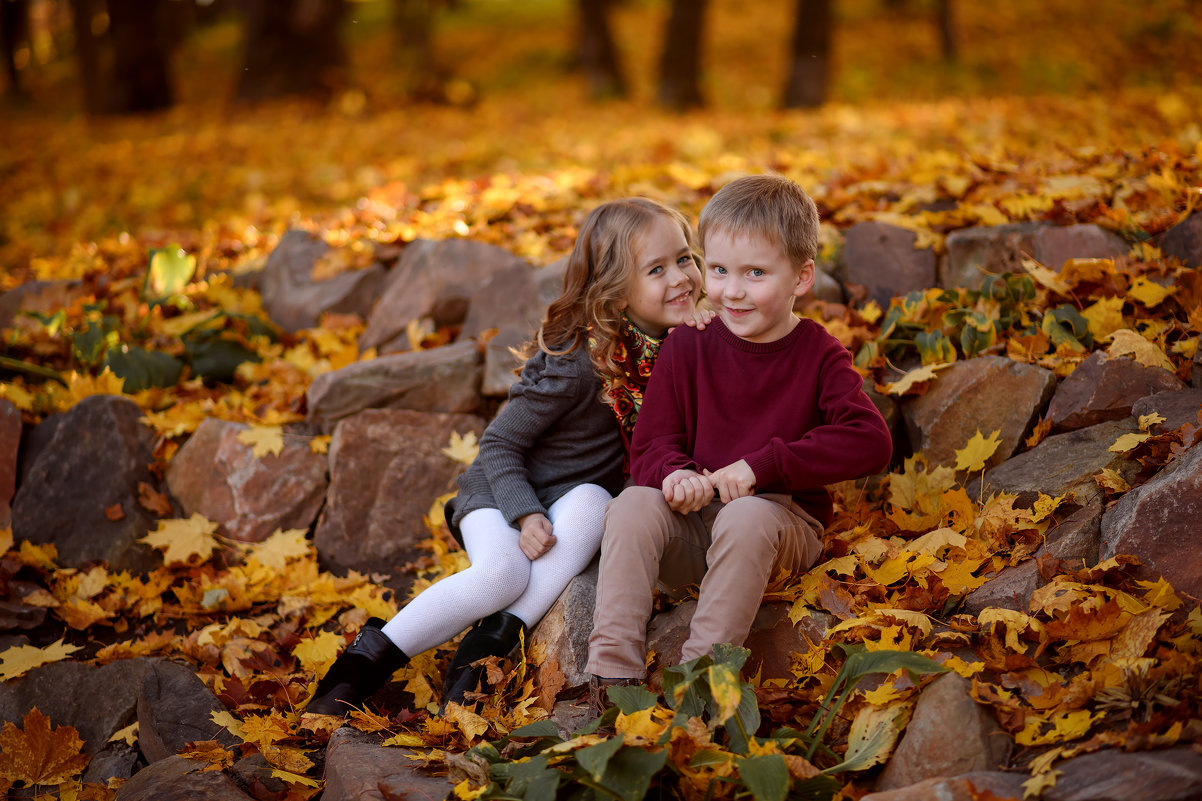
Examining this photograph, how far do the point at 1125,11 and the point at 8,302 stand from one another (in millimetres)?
18807

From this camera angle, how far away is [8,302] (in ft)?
16.3

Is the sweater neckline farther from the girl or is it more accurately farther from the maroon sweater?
the girl

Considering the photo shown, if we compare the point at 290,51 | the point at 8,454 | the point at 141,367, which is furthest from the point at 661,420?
the point at 290,51

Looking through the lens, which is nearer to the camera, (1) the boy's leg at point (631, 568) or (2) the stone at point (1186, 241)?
(1) the boy's leg at point (631, 568)

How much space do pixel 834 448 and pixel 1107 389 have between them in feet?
3.66

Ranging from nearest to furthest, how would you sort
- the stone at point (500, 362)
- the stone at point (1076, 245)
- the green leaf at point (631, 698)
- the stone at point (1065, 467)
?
the green leaf at point (631, 698)
the stone at point (1065, 467)
the stone at point (1076, 245)
the stone at point (500, 362)

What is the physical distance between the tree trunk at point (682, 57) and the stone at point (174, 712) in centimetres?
1031

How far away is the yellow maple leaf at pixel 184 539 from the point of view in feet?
11.7

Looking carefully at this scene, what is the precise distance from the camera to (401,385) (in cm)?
380

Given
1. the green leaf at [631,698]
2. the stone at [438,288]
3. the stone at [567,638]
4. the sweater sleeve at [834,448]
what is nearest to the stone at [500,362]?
the stone at [438,288]

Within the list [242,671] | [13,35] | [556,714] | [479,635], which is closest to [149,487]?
[242,671]

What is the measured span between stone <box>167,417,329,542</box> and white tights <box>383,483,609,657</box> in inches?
48.1

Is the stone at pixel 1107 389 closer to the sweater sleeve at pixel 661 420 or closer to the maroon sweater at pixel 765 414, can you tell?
the maroon sweater at pixel 765 414

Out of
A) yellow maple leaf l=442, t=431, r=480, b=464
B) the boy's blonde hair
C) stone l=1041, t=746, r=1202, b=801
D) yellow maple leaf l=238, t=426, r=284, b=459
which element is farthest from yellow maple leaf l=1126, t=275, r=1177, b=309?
yellow maple leaf l=238, t=426, r=284, b=459
